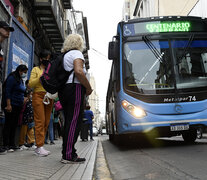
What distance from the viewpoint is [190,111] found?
5648 millimetres

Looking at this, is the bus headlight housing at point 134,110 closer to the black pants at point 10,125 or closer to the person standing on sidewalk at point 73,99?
the person standing on sidewalk at point 73,99

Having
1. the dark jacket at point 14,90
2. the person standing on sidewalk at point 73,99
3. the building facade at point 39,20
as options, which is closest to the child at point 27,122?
the dark jacket at point 14,90

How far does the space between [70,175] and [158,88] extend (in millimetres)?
3587

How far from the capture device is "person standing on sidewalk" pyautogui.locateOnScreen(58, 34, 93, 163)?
140 inches

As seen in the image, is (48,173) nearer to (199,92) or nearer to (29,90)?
(29,90)

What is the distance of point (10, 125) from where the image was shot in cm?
536

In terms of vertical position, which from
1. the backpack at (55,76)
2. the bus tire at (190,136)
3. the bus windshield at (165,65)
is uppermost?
the bus windshield at (165,65)

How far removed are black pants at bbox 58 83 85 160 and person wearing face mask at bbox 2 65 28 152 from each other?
1.94 meters

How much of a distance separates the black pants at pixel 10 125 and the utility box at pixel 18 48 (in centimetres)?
139

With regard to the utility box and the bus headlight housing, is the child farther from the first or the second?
the bus headlight housing

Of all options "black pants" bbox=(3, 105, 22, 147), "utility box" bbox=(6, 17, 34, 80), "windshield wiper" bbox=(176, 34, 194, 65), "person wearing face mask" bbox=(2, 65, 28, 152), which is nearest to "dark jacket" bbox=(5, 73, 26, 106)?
"person wearing face mask" bbox=(2, 65, 28, 152)

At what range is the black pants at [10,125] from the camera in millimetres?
5262

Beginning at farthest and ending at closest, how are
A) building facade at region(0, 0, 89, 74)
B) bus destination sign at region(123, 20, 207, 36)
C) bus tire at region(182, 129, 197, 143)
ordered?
building facade at region(0, 0, 89, 74) < bus tire at region(182, 129, 197, 143) < bus destination sign at region(123, 20, 207, 36)

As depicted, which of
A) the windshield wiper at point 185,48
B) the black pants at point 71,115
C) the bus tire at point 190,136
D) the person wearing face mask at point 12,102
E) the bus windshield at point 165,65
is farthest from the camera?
the bus tire at point 190,136
